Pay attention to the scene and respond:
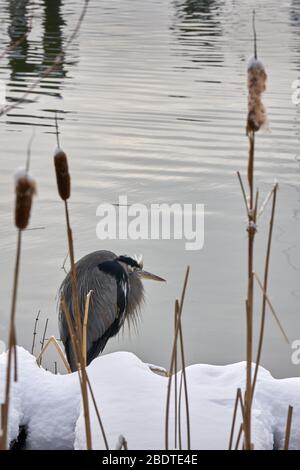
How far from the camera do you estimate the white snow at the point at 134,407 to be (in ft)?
8.45

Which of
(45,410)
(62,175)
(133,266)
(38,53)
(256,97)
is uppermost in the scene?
(256,97)

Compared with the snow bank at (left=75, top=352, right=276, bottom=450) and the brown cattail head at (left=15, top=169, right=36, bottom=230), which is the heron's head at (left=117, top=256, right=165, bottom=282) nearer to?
the snow bank at (left=75, top=352, right=276, bottom=450)

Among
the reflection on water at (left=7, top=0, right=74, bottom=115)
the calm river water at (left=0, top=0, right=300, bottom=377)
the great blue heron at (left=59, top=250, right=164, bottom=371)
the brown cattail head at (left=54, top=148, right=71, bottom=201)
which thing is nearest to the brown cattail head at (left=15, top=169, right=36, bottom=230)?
the brown cattail head at (left=54, top=148, right=71, bottom=201)

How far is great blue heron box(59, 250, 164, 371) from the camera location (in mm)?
4406

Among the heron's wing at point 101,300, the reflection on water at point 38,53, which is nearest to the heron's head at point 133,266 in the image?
the heron's wing at point 101,300

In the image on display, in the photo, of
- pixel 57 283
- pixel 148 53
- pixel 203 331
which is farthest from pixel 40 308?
pixel 148 53

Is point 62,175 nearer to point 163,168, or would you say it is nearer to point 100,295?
point 100,295

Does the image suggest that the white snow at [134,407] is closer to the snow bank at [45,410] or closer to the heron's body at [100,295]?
the snow bank at [45,410]

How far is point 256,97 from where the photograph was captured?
145 cm

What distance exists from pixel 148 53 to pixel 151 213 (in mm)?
11415

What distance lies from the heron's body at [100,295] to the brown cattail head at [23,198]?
2.97 meters

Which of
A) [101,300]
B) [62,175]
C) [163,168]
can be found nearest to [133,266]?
[101,300]

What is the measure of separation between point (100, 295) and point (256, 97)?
10.4 feet

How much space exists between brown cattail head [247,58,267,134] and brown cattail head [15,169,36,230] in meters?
0.39
